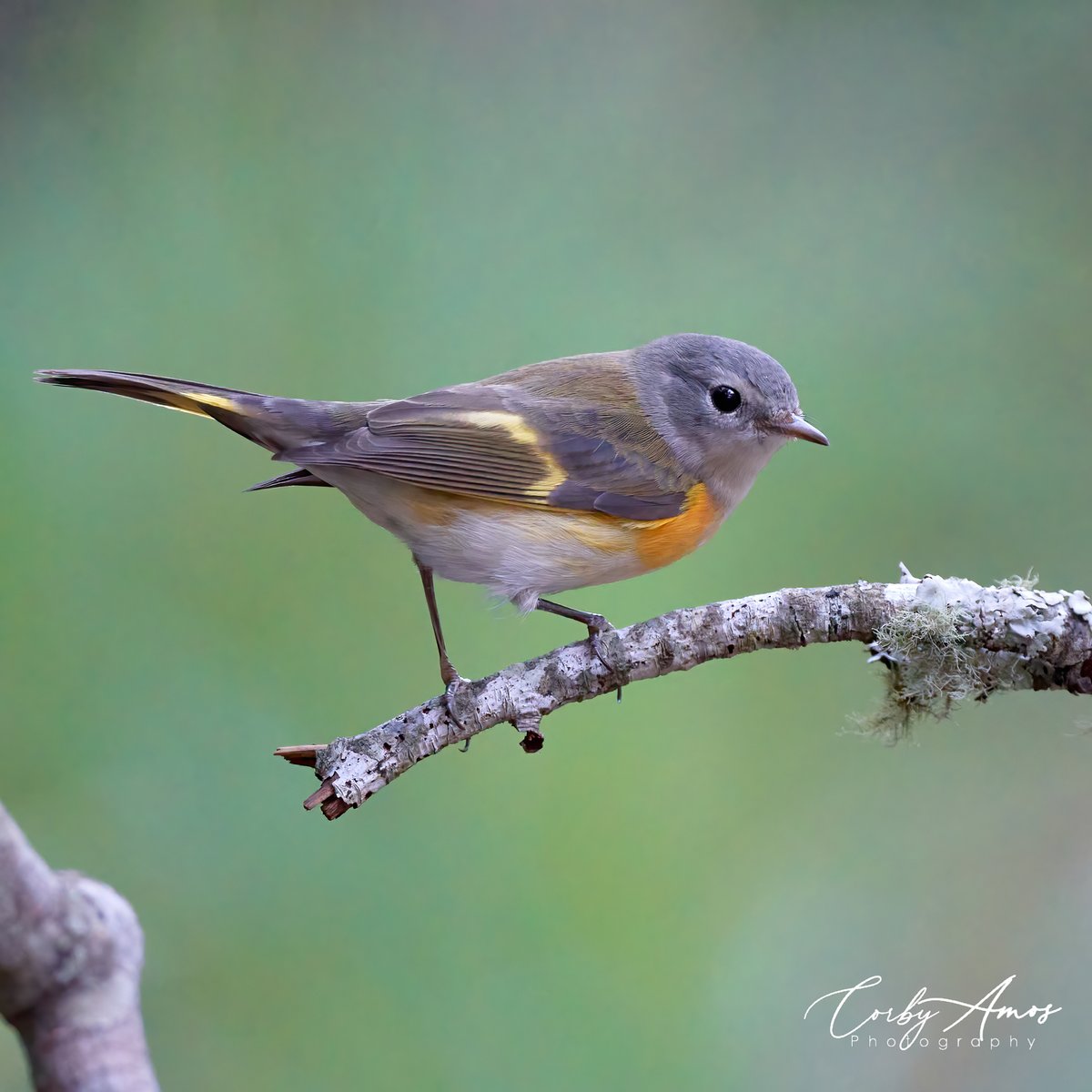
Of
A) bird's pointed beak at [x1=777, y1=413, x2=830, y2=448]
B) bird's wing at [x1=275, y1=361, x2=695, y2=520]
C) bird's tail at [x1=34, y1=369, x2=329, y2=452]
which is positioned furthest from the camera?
bird's pointed beak at [x1=777, y1=413, x2=830, y2=448]

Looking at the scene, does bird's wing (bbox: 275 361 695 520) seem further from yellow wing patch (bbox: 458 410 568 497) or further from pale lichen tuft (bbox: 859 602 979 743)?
pale lichen tuft (bbox: 859 602 979 743)

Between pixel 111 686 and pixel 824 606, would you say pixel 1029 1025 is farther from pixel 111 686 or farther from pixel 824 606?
pixel 111 686

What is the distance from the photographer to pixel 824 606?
1.70 meters

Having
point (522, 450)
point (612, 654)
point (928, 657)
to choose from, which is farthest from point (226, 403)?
point (928, 657)

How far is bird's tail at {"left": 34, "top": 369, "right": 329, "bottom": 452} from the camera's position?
1.87m

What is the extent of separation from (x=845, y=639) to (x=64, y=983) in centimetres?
127

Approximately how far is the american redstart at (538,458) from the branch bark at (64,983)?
101 cm

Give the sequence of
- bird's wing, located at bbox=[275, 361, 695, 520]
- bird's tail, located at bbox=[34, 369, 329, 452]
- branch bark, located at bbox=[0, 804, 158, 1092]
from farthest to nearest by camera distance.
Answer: bird's wing, located at bbox=[275, 361, 695, 520] → bird's tail, located at bbox=[34, 369, 329, 452] → branch bark, located at bbox=[0, 804, 158, 1092]

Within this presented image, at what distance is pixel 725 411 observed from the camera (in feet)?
7.27

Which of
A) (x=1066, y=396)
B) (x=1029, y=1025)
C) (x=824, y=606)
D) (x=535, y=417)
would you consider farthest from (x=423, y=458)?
(x=1066, y=396)

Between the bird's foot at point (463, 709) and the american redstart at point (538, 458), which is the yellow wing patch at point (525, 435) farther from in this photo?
the bird's foot at point (463, 709)

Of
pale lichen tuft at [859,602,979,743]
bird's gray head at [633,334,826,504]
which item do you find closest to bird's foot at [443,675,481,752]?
pale lichen tuft at [859,602,979,743]

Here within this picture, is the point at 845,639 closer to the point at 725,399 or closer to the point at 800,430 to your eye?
the point at 800,430

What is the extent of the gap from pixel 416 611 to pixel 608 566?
1.02 metres
